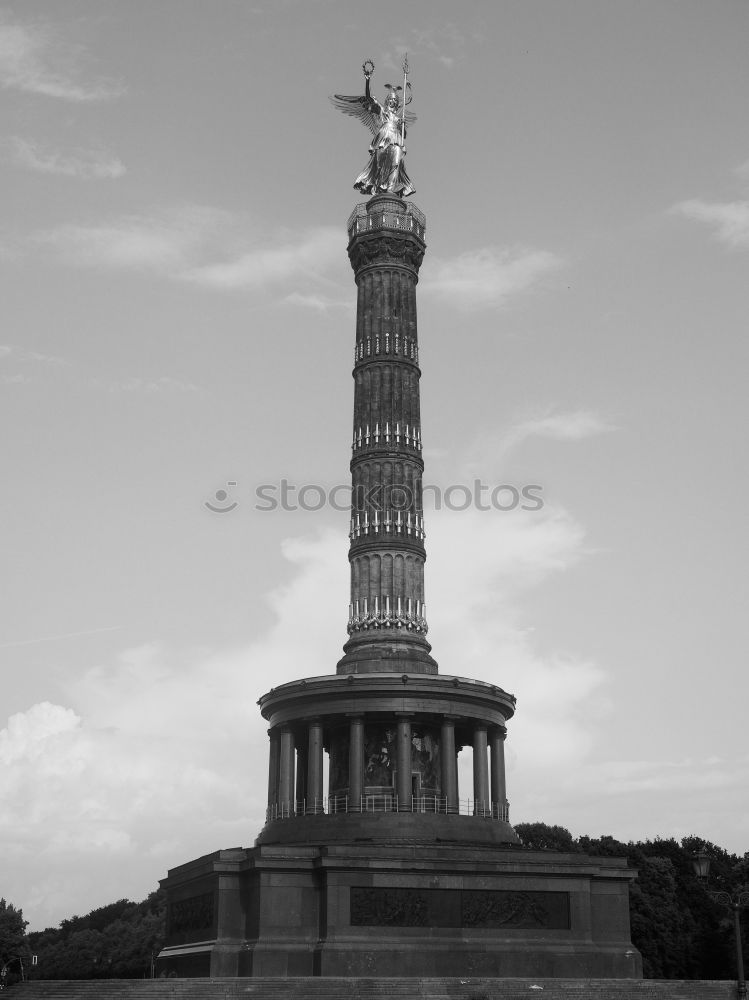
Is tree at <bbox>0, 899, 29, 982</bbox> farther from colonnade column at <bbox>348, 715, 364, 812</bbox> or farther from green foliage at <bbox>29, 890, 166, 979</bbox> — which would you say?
colonnade column at <bbox>348, 715, 364, 812</bbox>

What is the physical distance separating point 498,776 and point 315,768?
19.2 ft

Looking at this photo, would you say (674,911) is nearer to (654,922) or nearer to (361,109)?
(654,922)

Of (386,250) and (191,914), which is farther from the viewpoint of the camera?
(386,250)

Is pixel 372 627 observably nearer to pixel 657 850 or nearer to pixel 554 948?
pixel 554 948

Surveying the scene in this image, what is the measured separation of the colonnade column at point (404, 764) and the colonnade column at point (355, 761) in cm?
110

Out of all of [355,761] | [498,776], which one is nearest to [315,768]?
[355,761]

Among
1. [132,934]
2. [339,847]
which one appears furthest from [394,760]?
[132,934]

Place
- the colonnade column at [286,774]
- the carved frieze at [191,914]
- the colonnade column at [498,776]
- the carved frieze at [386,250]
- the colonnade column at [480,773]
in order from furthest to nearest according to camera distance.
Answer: the carved frieze at [386,250], the colonnade column at [498,776], the colonnade column at [286,774], the colonnade column at [480,773], the carved frieze at [191,914]

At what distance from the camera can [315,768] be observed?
36000 millimetres

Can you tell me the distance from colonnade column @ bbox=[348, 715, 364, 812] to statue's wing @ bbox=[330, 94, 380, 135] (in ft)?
72.1

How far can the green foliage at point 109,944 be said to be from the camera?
70750mm

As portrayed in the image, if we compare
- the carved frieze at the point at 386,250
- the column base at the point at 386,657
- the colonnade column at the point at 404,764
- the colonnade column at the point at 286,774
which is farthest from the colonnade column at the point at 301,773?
the carved frieze at the point at 386,250

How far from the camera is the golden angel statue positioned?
145 feet

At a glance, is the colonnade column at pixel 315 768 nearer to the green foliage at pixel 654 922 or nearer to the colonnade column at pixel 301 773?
the colonnade column at pixel 301 773
